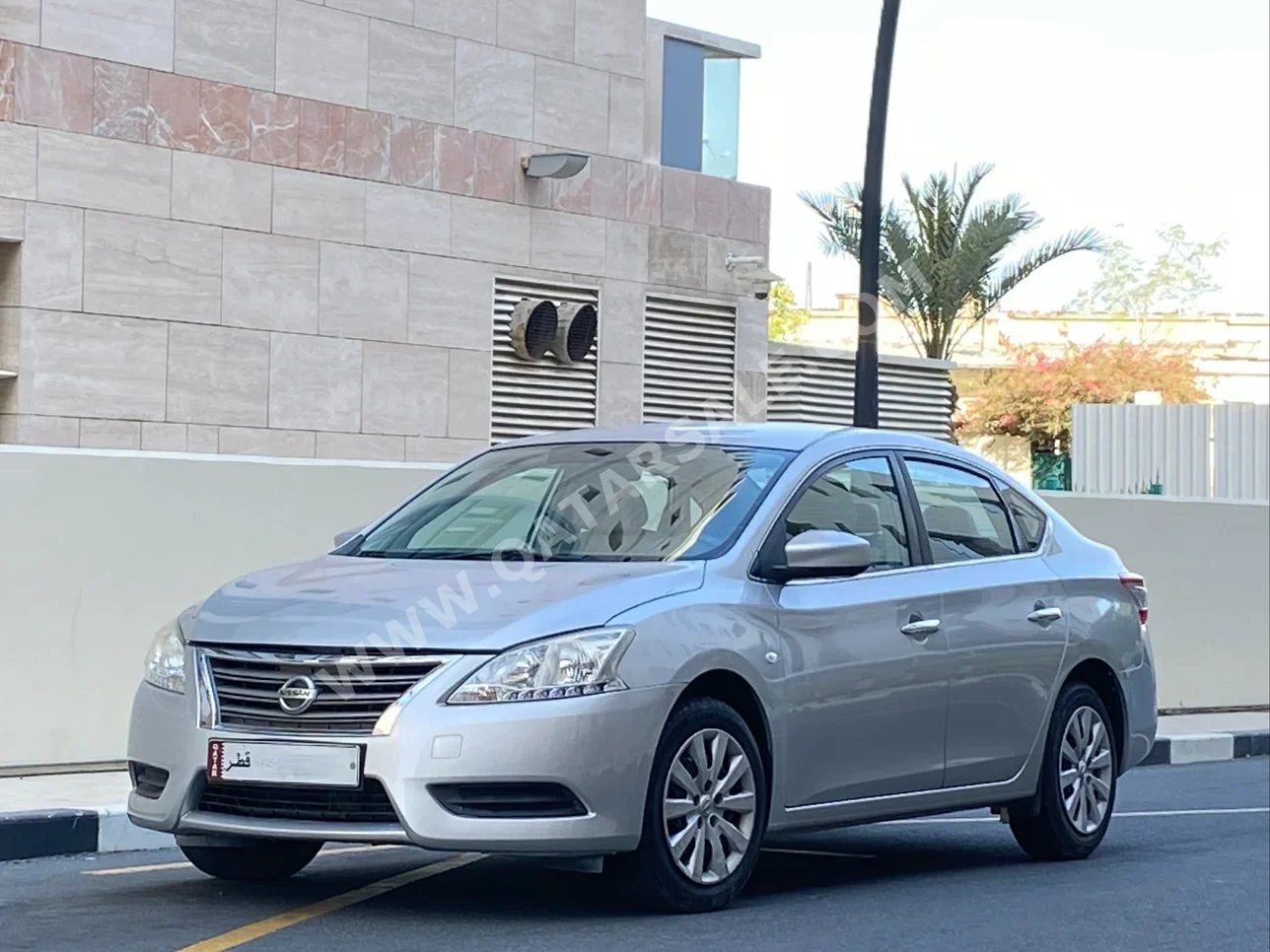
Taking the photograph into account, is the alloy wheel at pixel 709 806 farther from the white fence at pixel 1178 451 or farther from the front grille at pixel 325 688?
the white fence at pixel 1178 451

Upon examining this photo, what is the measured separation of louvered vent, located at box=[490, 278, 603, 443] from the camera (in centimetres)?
1973

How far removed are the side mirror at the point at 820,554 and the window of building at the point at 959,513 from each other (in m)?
1.01

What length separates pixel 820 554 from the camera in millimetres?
7582

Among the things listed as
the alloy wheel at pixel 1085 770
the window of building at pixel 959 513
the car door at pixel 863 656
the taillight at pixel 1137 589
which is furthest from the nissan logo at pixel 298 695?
the taillight at pixel 1137 589

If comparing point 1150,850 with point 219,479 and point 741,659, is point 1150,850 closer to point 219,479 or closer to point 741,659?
point 741,659

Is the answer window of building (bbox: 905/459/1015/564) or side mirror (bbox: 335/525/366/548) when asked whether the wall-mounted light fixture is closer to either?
window of building (bbox: 905/459/1015/564)

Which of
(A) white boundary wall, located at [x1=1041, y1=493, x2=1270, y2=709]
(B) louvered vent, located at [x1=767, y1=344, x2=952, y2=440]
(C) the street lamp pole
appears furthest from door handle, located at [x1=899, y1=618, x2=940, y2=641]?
(B) louvered vent, located at [x1=767, y1=344, x2=952, y2=440]

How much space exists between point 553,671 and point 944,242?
3235 centimetres

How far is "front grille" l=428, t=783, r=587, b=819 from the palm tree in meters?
28.6

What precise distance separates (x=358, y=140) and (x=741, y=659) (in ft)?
38.8

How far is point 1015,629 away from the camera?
29.0 feet

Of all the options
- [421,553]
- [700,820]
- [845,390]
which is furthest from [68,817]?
[845,390]

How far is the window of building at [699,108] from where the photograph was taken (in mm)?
21359

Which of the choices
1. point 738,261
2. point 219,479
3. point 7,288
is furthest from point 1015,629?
point 738,261
